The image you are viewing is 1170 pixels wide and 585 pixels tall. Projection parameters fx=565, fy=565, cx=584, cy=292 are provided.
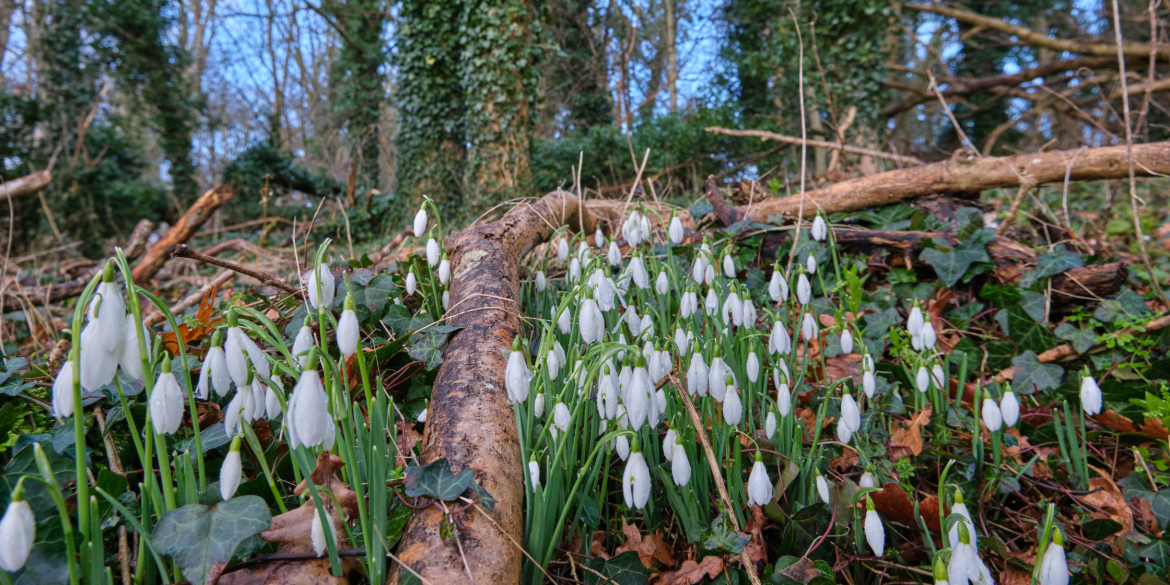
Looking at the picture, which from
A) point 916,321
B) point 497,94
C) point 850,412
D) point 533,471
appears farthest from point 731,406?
point 497,94

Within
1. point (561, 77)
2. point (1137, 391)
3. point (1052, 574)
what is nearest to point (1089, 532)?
point (1052, 574)

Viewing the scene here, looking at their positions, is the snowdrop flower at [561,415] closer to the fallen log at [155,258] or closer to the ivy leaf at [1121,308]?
the ivy leaf at [1121,308]

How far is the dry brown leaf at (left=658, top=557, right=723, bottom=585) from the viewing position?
1369 millimetres

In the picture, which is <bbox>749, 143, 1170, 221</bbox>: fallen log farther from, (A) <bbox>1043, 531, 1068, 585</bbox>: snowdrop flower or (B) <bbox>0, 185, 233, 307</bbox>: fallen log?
(B) <bbox>0, 185, 233, 307</bbox>: fallen log

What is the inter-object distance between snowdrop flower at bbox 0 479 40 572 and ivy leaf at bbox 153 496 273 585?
213 millimetres

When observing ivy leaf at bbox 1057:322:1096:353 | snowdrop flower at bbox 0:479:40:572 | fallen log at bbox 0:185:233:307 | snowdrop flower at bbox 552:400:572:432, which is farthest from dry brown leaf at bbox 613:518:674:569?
fallen log at bbox 0:185:233:307

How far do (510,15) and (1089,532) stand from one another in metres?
7.51

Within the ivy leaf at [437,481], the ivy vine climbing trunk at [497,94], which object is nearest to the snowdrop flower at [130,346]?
the ivy leaf at [437,481]

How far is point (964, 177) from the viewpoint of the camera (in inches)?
148

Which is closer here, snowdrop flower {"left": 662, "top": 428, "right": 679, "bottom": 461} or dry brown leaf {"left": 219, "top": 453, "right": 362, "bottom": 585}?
dry brown leaf {"left": 219, "top": 453, "right": 362, "bottom": 585}

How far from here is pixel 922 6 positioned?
8852 mm

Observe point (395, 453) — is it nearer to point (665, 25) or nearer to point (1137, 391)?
point (1137, 391)

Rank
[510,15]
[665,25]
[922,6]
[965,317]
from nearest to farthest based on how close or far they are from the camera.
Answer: [965,317] → [510,15] → [922,6] → [665,25]

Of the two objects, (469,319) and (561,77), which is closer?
(469,319)
